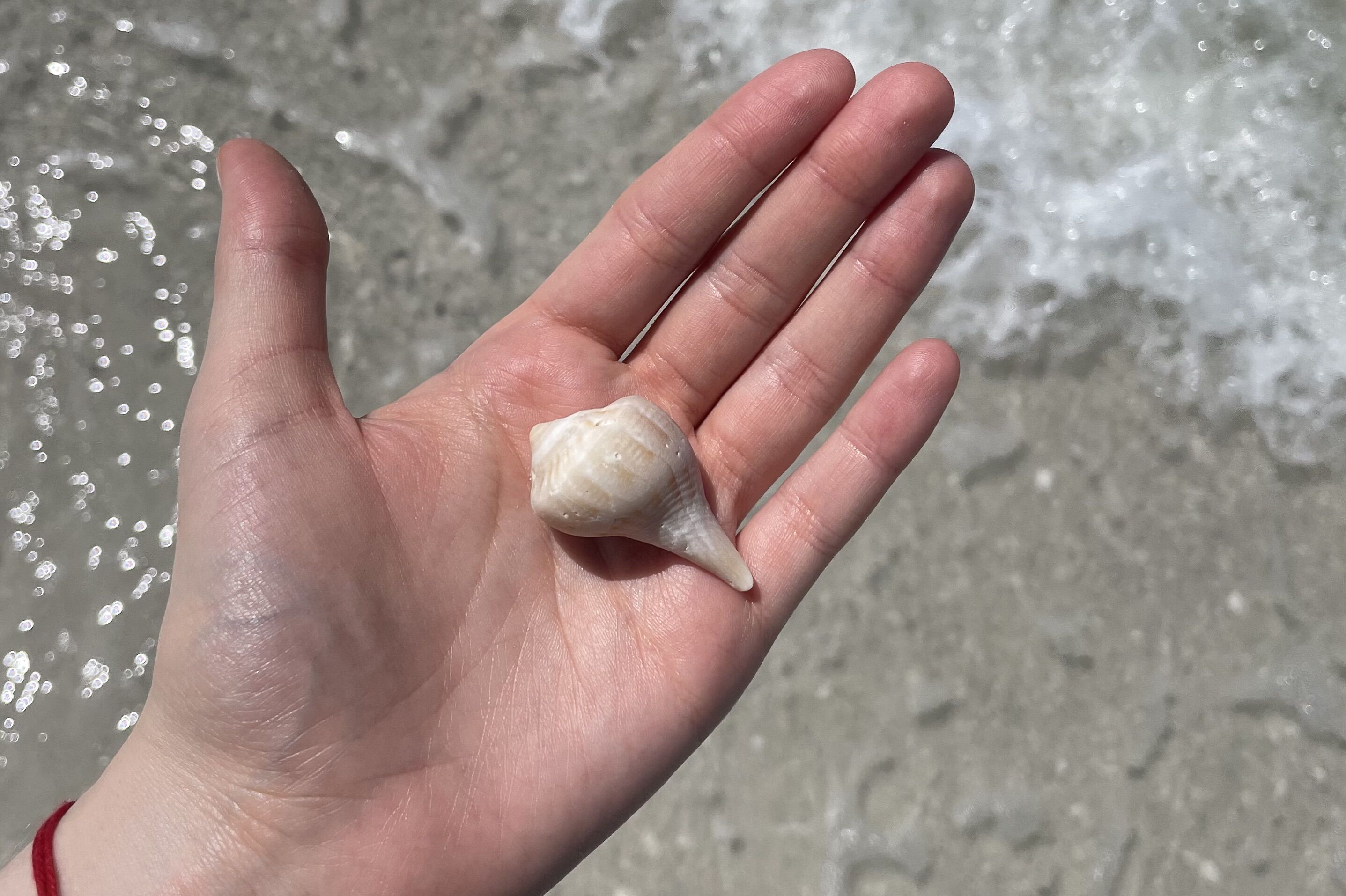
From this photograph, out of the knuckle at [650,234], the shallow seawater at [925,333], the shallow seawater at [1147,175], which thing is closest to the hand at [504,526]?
the knuckle at [650,234]

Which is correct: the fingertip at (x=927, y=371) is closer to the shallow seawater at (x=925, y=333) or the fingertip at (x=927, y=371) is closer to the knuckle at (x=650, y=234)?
the knuckle at (x=650, y=234)

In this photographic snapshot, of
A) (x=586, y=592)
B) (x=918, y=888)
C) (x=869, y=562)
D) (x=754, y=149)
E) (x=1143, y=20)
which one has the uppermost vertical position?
(x=1143, y=20)

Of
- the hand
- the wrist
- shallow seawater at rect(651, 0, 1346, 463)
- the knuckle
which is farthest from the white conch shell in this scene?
shallow seawater at rect(651, 0, 1346, 463)

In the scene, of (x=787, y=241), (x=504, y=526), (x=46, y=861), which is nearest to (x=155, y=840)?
(x=46, y=861)

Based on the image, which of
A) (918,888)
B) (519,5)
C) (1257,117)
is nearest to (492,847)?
(918,888)

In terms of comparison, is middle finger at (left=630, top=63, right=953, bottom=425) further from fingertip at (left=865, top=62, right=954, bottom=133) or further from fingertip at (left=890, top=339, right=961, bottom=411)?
fingertip at (left=890, top=339, right=961, bottom=411)

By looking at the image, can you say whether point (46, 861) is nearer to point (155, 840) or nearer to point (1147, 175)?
point (155, 840)

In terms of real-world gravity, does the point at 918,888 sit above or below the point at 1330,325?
below

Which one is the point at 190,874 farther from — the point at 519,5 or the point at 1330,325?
the point at 1330,325
